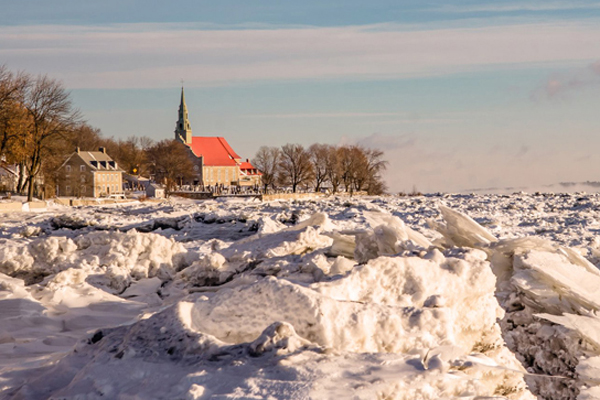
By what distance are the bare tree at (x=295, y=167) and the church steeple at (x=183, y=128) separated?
1336 inches

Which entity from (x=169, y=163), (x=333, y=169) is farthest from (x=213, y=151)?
(x=333, y=169)

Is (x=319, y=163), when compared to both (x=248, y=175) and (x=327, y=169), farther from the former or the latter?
(x=248, y=175)

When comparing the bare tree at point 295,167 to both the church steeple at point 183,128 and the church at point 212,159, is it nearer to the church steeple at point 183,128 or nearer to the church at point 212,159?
the church at point 212,159

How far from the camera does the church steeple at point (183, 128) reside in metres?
114

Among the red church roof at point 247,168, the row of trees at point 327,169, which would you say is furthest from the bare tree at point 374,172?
the red church roof at point 247,168

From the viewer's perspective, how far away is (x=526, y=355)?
5.12 metres

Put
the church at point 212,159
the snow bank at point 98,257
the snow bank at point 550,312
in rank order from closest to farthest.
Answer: the snow bank at point 550,312
the snow bank at point 98,257
the church at point 212,159

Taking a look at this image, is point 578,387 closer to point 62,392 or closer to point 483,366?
point 483,366

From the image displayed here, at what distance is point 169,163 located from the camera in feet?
289

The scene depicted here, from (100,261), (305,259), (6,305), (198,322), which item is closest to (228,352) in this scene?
(198,322)

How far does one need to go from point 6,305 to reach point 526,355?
5.10 meters

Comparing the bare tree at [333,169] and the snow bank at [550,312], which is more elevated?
the bare tree at [333,169]

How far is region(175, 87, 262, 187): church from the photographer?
107 m

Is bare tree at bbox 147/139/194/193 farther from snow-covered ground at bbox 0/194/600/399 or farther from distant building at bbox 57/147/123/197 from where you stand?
snow-covered ground at bbox 0/194/600/399
